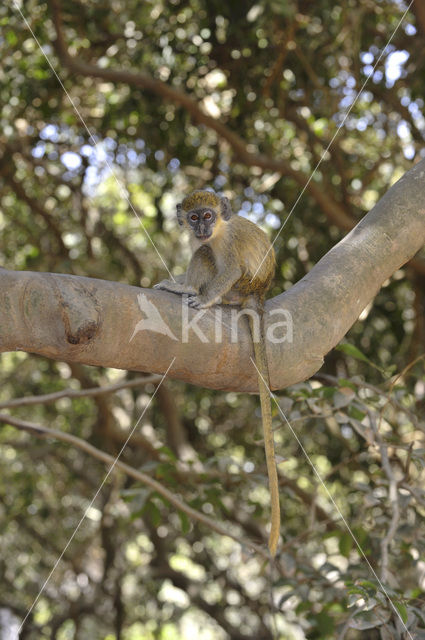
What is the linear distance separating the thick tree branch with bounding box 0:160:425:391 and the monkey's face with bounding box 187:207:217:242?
3.83 feet

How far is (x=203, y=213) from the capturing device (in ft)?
12.2

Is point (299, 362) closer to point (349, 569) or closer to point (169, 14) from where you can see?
point (349, 569)

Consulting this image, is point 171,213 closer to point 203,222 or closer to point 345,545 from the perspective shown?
point 203,222

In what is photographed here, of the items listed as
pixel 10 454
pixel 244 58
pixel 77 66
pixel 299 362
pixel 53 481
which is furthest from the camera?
pixel 10 454

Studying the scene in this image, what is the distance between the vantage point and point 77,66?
4.83 metres

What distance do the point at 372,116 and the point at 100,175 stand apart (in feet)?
7.67

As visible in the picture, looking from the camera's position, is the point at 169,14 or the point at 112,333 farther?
the point at 169,14

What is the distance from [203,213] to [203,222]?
56 millimetres

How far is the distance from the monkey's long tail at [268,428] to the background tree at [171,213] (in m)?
1.53

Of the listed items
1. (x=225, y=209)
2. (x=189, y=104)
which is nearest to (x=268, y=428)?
(x=225, y=209)

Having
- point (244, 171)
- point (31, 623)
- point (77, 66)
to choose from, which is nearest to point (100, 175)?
point (244, 171)

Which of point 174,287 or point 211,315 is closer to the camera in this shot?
point 211,315

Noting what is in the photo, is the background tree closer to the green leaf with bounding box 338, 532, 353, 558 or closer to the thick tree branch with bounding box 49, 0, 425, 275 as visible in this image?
the thick tree branch with bounding box 49, 0, 425, 275

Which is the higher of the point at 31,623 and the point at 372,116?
the point at 372,116
